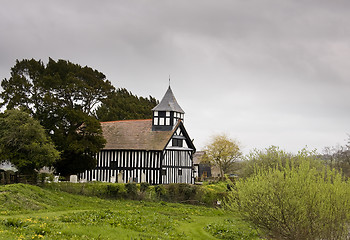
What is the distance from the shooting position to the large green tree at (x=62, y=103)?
98.2ft

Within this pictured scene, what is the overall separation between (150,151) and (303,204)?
2468 cm

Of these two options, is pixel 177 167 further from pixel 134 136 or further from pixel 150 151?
pixel 134 136

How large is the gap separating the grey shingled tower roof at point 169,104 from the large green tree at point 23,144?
16656 millimetres

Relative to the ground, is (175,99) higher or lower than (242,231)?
higher

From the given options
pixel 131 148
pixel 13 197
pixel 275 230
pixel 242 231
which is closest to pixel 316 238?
pixel 275 230

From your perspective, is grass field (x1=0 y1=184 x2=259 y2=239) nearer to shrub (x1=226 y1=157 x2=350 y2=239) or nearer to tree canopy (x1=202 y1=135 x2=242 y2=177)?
shrub (x1=226 y1=157 x2=350 y2=239)

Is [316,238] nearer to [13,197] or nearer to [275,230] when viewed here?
[275,230]

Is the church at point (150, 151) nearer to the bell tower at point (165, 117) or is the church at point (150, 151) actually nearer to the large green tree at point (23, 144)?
the bell tower at point (165, 117)

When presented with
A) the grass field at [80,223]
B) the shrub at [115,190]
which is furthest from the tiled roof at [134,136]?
the grass field at [80,223]

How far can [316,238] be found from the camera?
12.9 m

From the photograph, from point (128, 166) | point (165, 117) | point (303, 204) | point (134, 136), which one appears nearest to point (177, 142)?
point (165, 117)

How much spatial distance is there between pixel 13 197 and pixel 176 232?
8762mm

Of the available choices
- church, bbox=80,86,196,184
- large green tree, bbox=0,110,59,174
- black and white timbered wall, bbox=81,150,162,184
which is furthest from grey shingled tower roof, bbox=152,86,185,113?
large green tree, bbox=0,110,59,174

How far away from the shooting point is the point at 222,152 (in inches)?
2190
